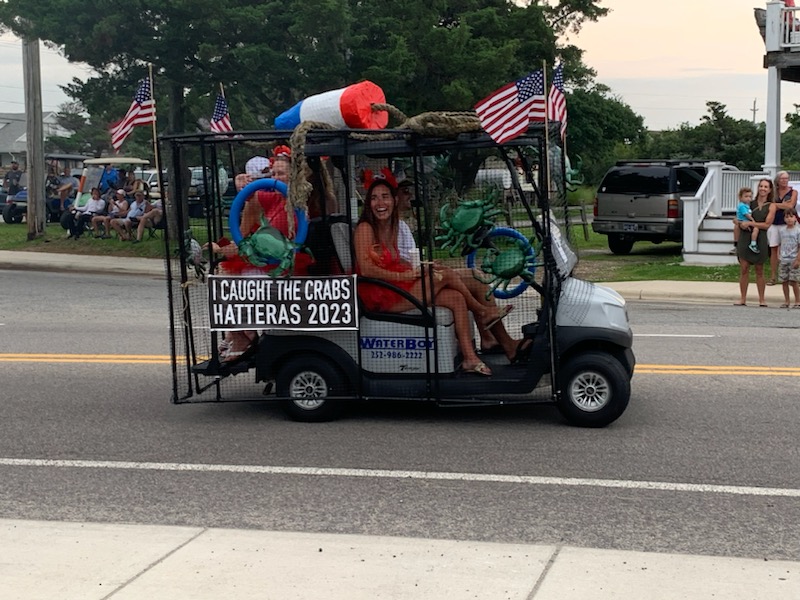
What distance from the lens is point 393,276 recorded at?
7590 mm

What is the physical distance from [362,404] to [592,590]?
4022mm

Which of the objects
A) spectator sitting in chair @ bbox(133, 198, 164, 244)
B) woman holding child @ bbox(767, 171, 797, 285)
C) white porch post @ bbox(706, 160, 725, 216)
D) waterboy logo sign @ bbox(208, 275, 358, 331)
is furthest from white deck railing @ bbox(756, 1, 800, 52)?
waterboy logo sign @ bbox(208, 275, 358, 331)

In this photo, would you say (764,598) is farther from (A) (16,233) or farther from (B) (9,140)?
(B) (9,140)

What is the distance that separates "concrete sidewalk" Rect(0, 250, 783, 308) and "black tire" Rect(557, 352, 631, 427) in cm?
930

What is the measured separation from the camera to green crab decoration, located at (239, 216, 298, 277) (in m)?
7.58

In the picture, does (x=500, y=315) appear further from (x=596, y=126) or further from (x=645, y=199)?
(x=596, y=126)

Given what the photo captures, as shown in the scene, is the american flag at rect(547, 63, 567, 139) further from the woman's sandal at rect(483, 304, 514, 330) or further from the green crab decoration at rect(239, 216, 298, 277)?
the green crab decoration at rect(239, 216, 298, 277)

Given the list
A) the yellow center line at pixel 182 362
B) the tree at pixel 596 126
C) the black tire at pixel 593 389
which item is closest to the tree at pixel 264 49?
the yellow center line at pixel 182 362

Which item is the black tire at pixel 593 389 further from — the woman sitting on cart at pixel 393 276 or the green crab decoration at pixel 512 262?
the green crab decoration at pixel 512 262

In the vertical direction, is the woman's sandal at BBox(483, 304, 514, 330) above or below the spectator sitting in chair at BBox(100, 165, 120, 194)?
below

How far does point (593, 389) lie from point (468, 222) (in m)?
1.53

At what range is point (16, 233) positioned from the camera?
96.7ft

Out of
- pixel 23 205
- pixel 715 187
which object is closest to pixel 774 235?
pixel 715 187

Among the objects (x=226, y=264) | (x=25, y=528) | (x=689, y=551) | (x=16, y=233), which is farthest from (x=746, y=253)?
(x=16, y=233)
